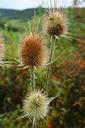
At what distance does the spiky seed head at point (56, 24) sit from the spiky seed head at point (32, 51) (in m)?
0.17

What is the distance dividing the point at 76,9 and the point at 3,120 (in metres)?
6.54

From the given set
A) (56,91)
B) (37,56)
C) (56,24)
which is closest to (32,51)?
(37,56)

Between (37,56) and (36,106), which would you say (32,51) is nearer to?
(37,56)

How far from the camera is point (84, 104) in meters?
7.15

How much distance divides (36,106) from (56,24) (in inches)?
27.9

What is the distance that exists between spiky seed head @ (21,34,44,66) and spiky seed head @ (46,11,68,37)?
173 mm

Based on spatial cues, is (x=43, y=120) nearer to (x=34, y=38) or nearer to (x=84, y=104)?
(x=34, y=38)

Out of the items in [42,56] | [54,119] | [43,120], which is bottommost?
[54,119]

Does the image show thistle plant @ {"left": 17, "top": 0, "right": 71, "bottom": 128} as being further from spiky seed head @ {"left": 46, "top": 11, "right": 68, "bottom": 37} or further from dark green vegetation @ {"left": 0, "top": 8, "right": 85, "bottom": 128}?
dark green vegetation @ {"left": 0, "top": 8, "right": 85, "bottom": 128}

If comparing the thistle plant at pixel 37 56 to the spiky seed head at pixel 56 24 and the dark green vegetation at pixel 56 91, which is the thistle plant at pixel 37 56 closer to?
the spiky seed head at pixel 56 24

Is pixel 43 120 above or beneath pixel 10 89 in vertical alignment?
above

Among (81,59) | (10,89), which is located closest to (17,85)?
(10,89)

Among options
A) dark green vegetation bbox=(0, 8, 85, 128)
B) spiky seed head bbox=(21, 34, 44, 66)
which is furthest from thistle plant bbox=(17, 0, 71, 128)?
dark green vegetation bbox=(0, 8, 85, 128)

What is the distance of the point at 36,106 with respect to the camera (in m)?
3.74
